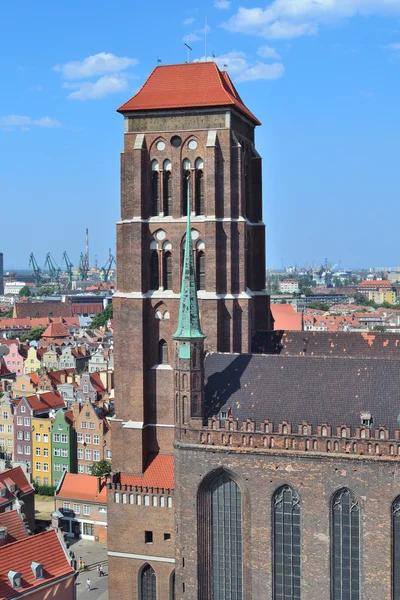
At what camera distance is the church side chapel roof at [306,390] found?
4647 centimetres

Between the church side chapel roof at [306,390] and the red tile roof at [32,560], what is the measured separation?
1283 centimetres

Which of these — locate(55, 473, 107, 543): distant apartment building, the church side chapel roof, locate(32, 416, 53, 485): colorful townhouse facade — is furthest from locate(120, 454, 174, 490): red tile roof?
locate(32, 416, 53, 485): colorful townhouse facade

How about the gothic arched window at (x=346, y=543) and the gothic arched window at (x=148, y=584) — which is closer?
the gothic arched window at (x=346, y=543)

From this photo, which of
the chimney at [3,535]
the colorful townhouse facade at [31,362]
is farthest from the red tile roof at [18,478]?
the colorful townhouse facade at [31,362]

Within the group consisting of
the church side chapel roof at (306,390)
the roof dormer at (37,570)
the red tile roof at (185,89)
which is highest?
the red tile roof at (185,89)

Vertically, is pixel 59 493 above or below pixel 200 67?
below

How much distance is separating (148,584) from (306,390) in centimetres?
1973

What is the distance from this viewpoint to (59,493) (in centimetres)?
8625

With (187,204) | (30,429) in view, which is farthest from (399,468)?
(30,429)

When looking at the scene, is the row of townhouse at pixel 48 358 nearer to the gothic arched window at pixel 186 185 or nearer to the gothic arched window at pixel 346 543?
the gothic arched window at pixel 186 185

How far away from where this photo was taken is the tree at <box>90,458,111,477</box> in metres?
91.2

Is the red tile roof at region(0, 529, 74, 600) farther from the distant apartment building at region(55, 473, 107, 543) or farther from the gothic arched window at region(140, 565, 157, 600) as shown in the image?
the distant apartment building at region(55, 473, 107, 543)

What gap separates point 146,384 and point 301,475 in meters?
15.9

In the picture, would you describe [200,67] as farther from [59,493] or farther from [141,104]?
[59,493]
